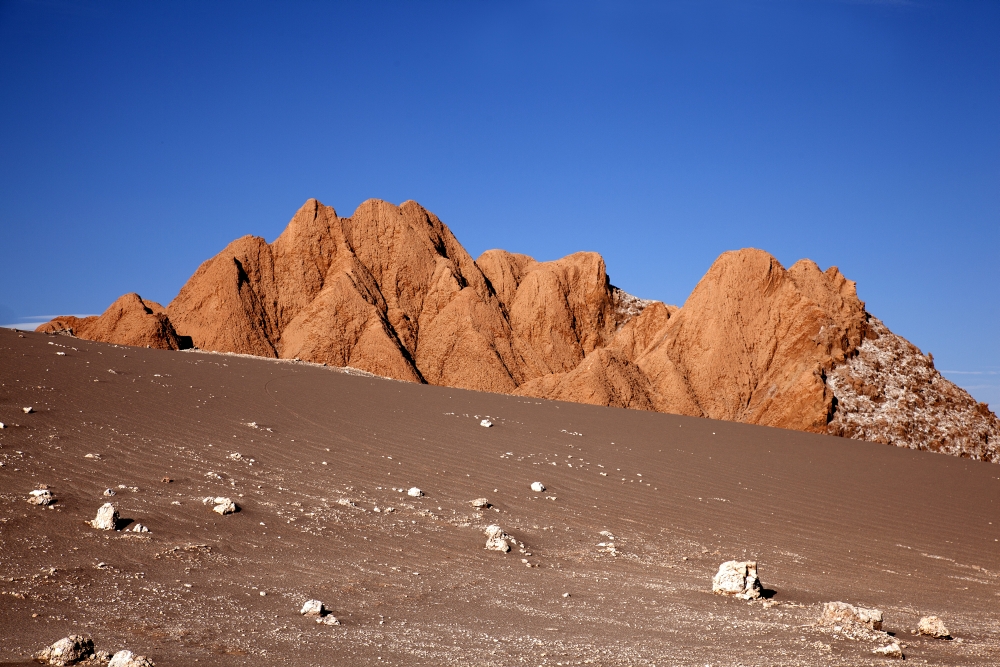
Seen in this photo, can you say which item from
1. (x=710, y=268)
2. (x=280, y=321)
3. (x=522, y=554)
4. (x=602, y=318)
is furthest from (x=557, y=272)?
(x=522, y=554)

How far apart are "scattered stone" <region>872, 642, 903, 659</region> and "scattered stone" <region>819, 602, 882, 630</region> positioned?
42 centimetres

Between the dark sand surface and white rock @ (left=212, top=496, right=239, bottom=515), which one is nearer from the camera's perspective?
the dark sand surface

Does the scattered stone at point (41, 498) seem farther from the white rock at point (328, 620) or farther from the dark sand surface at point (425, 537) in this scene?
the white rock at point (328, 620)

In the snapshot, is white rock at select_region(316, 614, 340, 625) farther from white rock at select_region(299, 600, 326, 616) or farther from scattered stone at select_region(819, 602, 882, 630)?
scattered stone at select_region(819, 602, 882, 630)

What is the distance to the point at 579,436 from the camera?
1150 centimetres

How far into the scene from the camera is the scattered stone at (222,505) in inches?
217

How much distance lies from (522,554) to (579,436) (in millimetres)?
5866

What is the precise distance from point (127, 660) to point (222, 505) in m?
2.50

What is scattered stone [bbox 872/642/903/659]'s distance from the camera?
148 inches

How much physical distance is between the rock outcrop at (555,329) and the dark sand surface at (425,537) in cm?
1350

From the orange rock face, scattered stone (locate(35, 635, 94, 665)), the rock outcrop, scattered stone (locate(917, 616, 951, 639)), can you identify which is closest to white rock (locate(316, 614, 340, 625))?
scattered stone (locate(35, 635, 94, 665))

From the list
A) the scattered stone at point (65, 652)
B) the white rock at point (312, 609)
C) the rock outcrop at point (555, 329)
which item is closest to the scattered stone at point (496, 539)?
the white rock at point (312, 609)

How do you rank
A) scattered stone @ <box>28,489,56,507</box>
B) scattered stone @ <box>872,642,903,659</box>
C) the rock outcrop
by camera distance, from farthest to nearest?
the rock outcrop < scattered stone @ <box>28,489,56,507</box> < scattered stone @ <box>872,642,903,659</box>

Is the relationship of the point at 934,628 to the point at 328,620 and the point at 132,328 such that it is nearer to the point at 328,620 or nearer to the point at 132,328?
the point at 328,620
